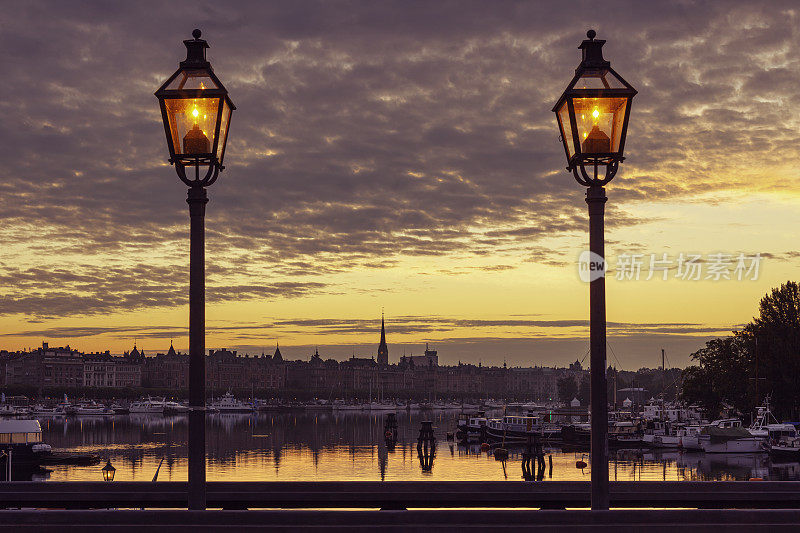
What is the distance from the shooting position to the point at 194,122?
34.5ft

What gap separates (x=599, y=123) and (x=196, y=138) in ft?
15.7

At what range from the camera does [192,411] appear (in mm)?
10070

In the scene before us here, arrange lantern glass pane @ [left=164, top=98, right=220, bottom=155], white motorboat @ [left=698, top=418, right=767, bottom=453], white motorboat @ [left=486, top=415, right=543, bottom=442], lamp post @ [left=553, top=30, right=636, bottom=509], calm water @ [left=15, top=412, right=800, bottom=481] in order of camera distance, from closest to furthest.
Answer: lamp post @ [left=553, top=30, right=636, bottom=509], lantern glass pane @ [left=164, top=98, right=220, bottom=155], calm water @ [left=15, top=412, right=800, bottom=481], white motorboat @ [left=698, top=418, right=767, bottom=453], white motorboat @ [left=486, top=415, right=543, bottom=442]

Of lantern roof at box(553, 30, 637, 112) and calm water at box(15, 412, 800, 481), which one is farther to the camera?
calm water at box(15, 412, 800, 481)

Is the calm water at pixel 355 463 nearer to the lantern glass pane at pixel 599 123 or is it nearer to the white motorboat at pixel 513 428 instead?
the white motorboat at pixel 513 428

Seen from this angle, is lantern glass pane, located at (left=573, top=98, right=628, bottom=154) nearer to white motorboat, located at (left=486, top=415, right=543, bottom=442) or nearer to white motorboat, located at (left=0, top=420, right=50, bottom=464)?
white motorboat, located at (left=0, top=420, right=50, bottom=464)

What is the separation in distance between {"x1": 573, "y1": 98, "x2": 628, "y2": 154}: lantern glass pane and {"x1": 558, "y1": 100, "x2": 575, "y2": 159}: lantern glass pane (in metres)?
0.11

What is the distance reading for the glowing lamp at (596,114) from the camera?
1038cm

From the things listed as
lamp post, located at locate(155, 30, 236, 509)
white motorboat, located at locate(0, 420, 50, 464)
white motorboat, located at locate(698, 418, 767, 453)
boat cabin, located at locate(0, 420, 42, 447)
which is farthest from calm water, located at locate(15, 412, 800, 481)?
lamp post, located at locate(155, 30, 236, 509)

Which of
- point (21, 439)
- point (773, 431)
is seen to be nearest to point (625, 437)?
point (773, 431)

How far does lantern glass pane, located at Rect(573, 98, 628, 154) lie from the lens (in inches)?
410

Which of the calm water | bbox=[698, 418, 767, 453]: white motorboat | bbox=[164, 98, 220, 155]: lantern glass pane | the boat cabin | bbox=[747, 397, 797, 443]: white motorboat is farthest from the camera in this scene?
bbox=[747, 397, 797, 443]: white motorboat

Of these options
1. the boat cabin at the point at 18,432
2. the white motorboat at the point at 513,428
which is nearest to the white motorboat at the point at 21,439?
the boat cabin at the point at 18,432
